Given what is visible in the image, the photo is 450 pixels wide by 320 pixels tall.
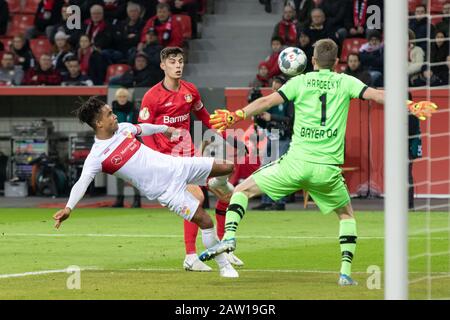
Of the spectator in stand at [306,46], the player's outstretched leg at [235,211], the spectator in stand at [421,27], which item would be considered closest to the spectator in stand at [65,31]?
the spectator in stand at [306,46]

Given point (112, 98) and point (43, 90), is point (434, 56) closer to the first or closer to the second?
point (112, 98)

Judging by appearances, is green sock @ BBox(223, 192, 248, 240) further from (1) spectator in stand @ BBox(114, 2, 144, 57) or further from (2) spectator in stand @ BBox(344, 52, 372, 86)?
(1) spectator in stand @ BBox(114, 2, 144, 57)

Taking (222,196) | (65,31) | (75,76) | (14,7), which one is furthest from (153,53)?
(222,196)

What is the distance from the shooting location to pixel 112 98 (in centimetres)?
2266

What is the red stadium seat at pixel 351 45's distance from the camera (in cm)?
2325

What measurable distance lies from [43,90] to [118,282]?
1317cm

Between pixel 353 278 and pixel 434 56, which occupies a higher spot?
pixel 434 56

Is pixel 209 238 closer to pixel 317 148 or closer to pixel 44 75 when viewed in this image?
pixel 317 148

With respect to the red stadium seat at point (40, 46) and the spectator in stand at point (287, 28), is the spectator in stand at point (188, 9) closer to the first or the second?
the spectator in stand at point (287, 28)

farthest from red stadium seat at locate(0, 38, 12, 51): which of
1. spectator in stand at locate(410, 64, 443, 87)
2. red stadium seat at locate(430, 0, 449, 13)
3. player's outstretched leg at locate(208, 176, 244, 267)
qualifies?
player's outstretched leg at locate(208, 176, 244, 267)

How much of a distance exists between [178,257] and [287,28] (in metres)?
11.2

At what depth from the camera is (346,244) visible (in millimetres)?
10523

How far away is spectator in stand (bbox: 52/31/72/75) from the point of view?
24366 millimetres
